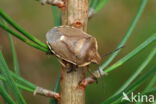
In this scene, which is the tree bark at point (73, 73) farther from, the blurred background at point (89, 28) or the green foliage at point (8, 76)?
the blurred background at point (89, 28)

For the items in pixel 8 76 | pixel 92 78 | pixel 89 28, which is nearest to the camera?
pixel 8 76

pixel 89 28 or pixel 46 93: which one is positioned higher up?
pixel 46 93

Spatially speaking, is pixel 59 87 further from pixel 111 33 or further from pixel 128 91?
pixel 111 33

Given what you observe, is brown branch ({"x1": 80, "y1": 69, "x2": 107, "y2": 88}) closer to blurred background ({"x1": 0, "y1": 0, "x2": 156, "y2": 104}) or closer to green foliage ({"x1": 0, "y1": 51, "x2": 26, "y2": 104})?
green foliage ({"x1": 0, "y1": 51, "x2": 26, "y2": 104})

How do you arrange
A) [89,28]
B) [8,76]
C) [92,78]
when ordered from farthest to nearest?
[89,28], [92,78], [8,76]

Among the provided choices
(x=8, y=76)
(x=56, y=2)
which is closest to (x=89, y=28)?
(x=56, y=2)

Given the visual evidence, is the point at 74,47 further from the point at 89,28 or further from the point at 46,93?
the point at 89,28

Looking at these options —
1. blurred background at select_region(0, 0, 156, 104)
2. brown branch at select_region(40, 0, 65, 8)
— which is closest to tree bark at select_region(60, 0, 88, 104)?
brown branch at select_region(40, 0, 65, 8)

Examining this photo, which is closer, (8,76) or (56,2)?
(8,76)
